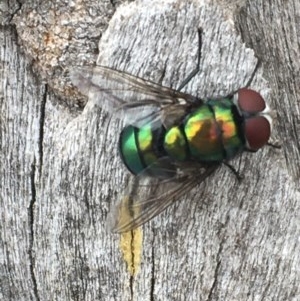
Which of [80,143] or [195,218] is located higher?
[80,143]

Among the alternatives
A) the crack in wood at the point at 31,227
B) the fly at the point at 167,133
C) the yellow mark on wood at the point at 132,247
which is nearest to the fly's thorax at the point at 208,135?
the fly at the point at 167,133

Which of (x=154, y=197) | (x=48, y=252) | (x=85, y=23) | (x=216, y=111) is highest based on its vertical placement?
(x=85, y=23)

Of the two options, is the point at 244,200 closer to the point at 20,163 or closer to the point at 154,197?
the point at 154,197

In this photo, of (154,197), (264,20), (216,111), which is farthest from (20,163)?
(264,20)

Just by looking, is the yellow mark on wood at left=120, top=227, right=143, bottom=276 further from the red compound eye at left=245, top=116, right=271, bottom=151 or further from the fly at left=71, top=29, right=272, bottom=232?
the red compound eye at left=245, top=116, right=271, bottom=151

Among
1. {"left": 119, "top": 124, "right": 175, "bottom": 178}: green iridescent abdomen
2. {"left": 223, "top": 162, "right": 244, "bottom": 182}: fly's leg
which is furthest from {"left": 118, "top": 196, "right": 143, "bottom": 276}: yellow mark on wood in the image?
{"left": 223, "top": 162, "right": 244, "bottom": 182}: fly's leg

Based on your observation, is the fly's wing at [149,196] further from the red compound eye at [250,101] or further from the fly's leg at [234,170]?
the red compound eye at [250,101]
